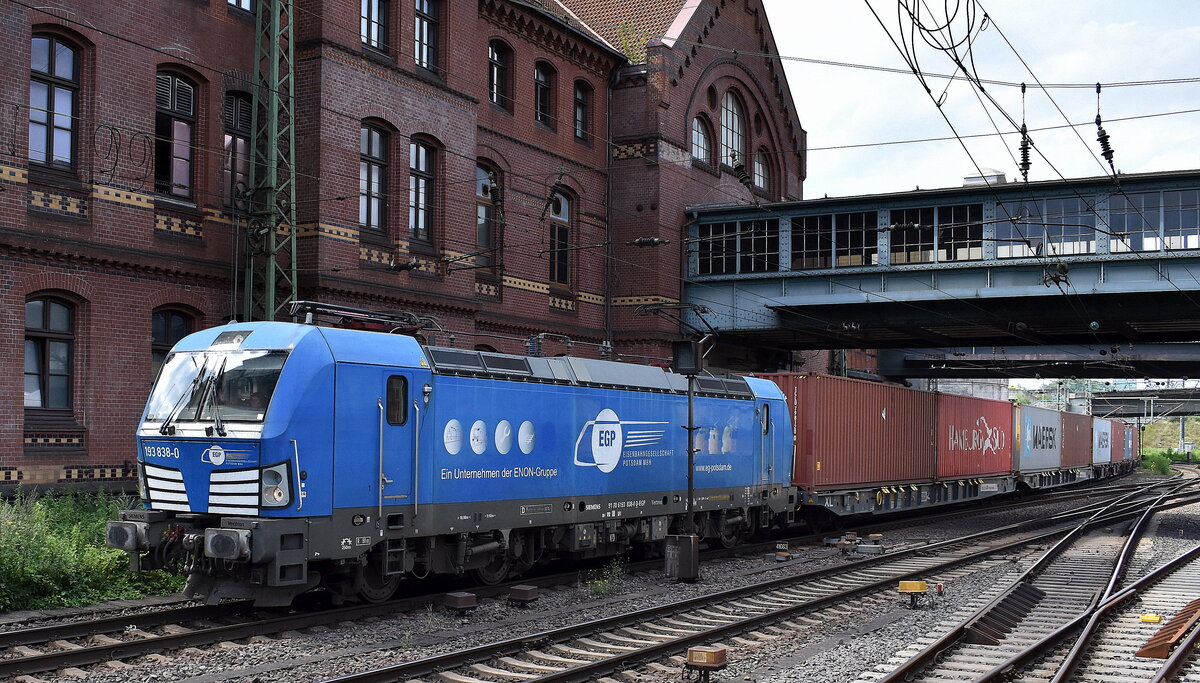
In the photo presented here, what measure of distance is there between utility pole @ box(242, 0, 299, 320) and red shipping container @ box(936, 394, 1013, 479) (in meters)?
18.3

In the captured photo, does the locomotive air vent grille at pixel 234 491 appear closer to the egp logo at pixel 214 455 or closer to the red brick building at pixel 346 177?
the egp logo at pixel 214 455

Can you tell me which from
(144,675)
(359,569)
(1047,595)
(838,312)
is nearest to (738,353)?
(838,312)

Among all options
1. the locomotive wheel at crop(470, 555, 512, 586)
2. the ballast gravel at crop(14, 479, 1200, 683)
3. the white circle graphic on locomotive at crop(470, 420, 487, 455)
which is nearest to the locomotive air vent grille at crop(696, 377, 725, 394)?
the ballast gravel at crop(14, 479, 1200, 683)

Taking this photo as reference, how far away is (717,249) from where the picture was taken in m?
34.5

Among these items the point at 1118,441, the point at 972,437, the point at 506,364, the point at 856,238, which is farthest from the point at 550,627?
the point at 1118,441

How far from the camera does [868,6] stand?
10.5m

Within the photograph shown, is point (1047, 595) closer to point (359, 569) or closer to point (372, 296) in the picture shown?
point (359, 569)

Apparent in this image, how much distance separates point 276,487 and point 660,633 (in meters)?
4.59

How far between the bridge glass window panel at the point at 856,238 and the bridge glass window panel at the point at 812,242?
0.78 feet

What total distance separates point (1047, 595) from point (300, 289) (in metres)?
14.8

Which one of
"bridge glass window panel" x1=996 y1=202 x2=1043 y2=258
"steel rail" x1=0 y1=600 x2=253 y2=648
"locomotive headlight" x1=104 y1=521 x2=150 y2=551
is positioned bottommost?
"steel rail" x1=0 y1=600 x2=253 y2=648

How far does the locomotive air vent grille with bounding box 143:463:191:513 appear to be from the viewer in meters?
12.1

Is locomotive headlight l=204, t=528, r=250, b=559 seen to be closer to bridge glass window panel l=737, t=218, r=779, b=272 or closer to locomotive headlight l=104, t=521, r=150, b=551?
locomotive headlight l=104, t=521, r=150, b=551

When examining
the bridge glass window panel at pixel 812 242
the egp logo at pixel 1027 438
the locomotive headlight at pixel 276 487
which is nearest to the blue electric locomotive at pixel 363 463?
the locomotive headlight at pixel 276 487
